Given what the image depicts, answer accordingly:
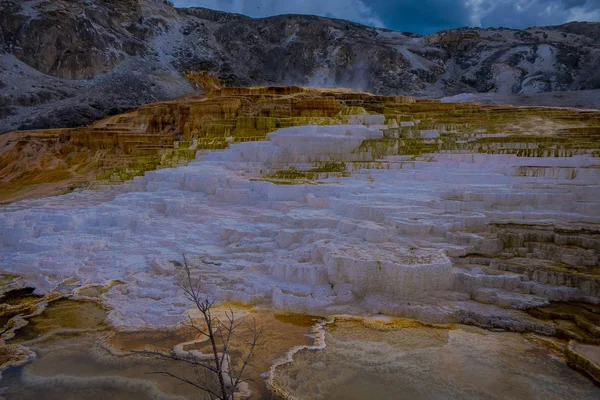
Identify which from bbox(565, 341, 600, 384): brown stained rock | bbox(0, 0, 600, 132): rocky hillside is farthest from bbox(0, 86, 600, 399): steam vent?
bbox(0, 0, 600, 132): rocky hillside

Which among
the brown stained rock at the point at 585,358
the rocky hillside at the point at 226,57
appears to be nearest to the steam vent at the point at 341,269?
the brown stained rock at the point at 585,358

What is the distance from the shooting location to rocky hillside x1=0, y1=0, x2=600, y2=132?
25.4m

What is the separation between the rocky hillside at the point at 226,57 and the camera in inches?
1001

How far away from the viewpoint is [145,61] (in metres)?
31.0

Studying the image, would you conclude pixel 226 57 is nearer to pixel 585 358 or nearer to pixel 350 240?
pixel 350 240

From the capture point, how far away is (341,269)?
516cm

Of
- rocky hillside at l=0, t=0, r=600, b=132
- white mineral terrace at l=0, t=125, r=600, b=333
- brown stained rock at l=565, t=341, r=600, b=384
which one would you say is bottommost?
brown stained rock at l=565, t=341, r=600, b=384

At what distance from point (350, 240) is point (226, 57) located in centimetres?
3317

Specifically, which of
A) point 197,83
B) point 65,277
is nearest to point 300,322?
point 65,277

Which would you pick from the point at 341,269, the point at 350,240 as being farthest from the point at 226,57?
the point at 341,269

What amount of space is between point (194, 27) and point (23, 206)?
101ft

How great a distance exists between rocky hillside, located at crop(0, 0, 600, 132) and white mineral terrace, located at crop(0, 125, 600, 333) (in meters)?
17.5

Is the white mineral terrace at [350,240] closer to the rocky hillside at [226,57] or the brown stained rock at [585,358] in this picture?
the brown stained rock at [585,358]

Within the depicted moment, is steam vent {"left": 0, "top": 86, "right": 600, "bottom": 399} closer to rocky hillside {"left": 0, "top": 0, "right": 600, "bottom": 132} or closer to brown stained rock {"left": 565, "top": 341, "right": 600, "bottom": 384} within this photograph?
brown stained rock {"left": 565, "top": 341, "right": 600, "bottom": 384}
